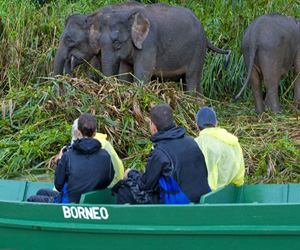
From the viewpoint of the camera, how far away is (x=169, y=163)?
5.90 metres

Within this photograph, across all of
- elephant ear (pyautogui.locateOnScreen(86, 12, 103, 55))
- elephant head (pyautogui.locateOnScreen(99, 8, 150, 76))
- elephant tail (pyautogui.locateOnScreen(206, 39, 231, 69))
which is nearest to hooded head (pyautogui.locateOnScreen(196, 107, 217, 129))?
elephant head (pyautogui.locateOnScreen(99, 8, 150, 76))

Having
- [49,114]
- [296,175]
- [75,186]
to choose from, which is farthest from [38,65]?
[75,186]

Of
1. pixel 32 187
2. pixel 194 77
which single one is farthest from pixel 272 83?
pixel 32 187

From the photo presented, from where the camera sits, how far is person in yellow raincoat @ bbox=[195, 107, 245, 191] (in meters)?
6.52

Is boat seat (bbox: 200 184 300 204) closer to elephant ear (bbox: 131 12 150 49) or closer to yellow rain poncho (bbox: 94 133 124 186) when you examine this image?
yellow rain poncho (bbox: 94 133 124 186)

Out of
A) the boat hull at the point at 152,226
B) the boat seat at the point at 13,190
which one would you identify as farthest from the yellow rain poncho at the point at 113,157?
the boat seat at the point at 13,190

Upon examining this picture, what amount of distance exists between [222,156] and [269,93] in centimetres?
516

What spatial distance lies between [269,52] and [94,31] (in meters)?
2.64

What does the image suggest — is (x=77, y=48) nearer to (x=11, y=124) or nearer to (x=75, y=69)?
(x=75, y=69)

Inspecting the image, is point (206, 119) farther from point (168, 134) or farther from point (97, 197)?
point (97, 197)

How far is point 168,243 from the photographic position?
5934mm

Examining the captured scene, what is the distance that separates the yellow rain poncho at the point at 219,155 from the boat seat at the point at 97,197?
85cm

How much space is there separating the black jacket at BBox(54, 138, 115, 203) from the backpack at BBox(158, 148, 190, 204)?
55 cm

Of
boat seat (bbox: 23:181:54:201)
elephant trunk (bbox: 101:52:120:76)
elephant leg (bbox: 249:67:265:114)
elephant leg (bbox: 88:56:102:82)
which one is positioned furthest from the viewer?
elephant leg (bbox: 88:56:102:82)
